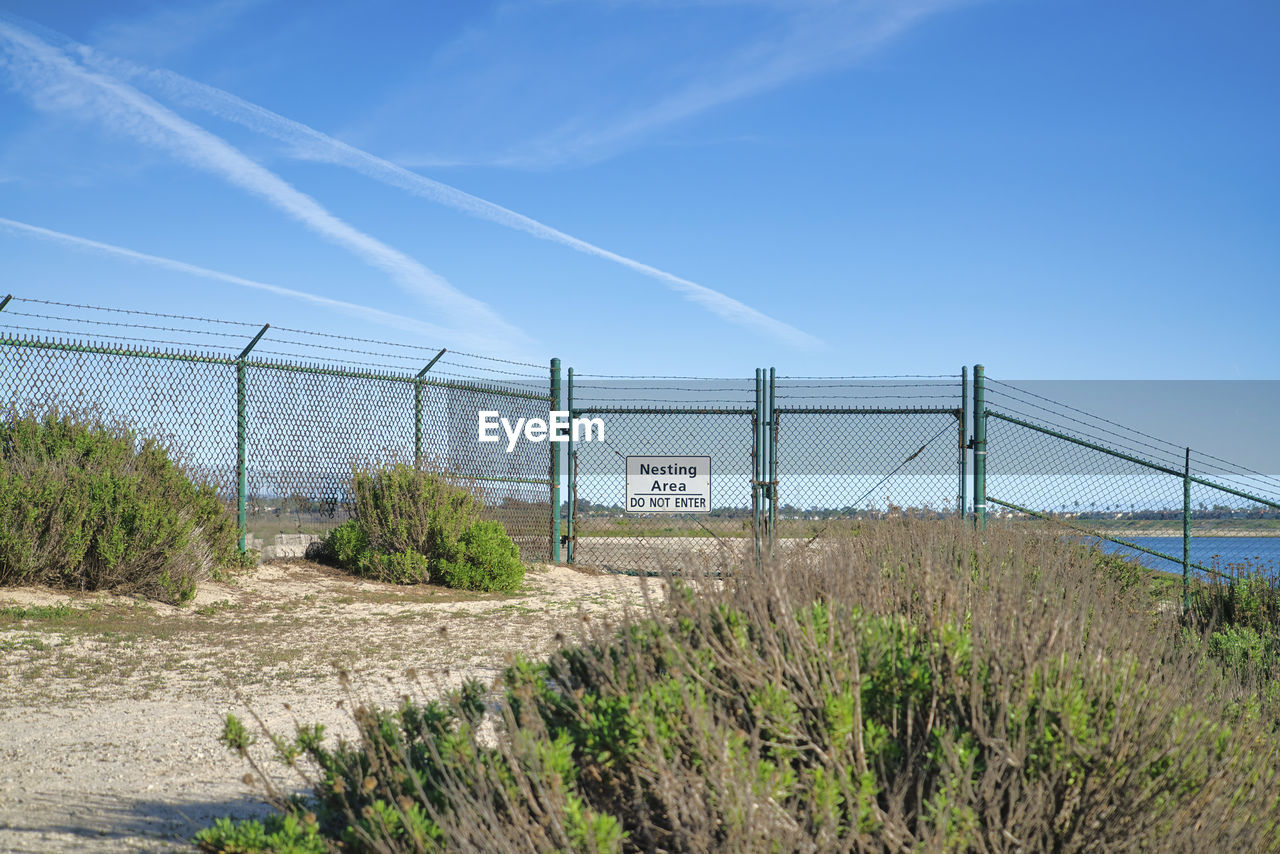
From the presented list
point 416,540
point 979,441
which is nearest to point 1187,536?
point 979,441

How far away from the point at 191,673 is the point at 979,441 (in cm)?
909

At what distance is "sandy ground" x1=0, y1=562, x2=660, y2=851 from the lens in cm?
410

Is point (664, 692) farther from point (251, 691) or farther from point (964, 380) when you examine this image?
point (964, 380)

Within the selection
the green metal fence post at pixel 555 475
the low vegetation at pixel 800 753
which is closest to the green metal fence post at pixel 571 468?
the green metal fence post at pixel 555 475

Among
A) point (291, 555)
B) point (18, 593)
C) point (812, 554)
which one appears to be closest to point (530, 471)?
point (291, 555)

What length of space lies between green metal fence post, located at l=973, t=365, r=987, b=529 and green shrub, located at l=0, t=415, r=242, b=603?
8631 millimetres

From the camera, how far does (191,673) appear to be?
700 centimetres

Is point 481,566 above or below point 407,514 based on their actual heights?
below

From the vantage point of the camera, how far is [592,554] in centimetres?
1549

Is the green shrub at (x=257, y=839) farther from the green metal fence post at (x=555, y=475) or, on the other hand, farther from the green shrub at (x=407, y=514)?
the green metal fence post at (x=555, y=475)

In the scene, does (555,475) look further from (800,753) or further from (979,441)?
(800,753)

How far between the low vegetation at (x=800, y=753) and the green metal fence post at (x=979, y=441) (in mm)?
9223

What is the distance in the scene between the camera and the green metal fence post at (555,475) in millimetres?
14953

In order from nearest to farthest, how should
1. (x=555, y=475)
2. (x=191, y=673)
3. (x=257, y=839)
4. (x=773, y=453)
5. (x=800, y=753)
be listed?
(x=257, y=839)
(x=800, y=753)
(x=191, y=673)
(x=773, y=453)
(x=555, y=475)
